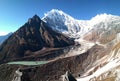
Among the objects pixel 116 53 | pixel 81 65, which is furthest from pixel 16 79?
pixel 81 65

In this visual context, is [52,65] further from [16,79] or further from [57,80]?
[16,79]

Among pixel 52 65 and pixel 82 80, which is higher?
pixel 52 65

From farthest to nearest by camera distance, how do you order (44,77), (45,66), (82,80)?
(45,66)
(44,77)
(82,80)

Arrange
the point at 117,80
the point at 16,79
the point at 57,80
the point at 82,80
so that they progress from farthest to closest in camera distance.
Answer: the point at 57,80 < the point at 82,80 < the point at 117,80 < the point at 16,79

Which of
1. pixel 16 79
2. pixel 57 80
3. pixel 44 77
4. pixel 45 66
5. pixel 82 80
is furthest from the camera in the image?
pixel 45 66

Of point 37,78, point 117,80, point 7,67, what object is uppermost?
point 7,67

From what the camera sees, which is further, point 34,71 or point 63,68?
point 63,68

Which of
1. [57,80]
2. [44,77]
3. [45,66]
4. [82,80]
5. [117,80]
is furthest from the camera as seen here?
[45,66]

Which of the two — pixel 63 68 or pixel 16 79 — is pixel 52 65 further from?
pixel 16 79

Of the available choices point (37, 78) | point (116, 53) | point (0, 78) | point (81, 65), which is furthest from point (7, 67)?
point (116, 53)
